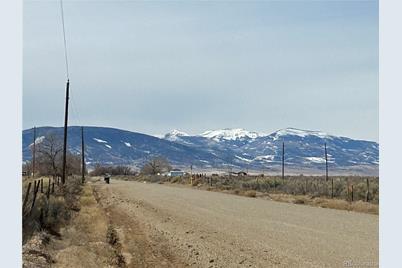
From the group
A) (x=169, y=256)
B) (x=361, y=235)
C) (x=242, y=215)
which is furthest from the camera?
(x=242, y=215)

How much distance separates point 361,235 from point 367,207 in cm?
1269

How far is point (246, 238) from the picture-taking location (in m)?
19.1

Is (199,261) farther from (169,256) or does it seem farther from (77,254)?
(77,254)

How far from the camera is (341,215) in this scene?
2895cm

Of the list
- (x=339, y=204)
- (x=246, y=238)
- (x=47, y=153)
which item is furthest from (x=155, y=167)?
(x=246, y=238)

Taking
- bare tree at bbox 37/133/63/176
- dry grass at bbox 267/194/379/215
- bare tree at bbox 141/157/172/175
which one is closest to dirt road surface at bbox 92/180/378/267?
dry grass at bbox 267/194/379/215

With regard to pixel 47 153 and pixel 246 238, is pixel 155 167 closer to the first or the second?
pixel 47 153

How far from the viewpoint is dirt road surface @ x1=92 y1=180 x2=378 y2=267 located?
15.1m

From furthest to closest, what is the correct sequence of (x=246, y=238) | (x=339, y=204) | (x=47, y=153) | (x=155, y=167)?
(x=155, y=167) → (x=47, y=153) → (x=339, y=204) → (x=246, y=238)

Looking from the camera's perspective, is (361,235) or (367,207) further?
(367,207)

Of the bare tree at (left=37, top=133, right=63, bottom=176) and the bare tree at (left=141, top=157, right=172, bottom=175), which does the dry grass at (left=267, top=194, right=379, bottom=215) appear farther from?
the bare tree at (left=141, top=157, right=172, bottom=175)

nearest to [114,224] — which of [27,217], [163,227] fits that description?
[163,227]

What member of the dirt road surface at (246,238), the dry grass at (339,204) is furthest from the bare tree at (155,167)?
the dirt road surface at (246,238)

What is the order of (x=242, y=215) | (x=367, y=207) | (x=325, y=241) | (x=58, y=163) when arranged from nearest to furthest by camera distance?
1. (x=325, y=241)
2. (x=242, y=215)
3. (x=367, y=207)
4. (x=58, y=163)
